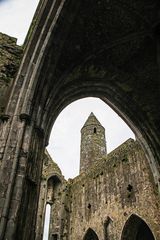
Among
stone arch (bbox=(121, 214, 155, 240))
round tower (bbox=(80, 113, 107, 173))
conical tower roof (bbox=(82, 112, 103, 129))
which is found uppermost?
conical tower roof (bbox=(82, 112, 103, 129))

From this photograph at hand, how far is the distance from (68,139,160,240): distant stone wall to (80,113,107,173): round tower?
2.23m

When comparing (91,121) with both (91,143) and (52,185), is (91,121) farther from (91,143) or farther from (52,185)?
(52,185)

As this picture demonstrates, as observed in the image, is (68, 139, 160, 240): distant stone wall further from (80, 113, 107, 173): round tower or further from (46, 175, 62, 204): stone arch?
→ (80, 113, 107, 173): round tower

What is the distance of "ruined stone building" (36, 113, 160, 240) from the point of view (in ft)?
32.5

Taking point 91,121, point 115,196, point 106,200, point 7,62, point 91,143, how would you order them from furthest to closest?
point 91,121 < point 91,143 < point 106,200 < point 115,196 < point 7,62

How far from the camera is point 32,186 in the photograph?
11.1 ft

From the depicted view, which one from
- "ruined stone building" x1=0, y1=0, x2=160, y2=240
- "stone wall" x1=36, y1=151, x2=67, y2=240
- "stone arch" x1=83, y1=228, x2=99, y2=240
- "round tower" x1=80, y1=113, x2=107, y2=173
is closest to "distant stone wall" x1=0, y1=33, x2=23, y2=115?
"ruined stone building" x1=0, y1=0, x2=160, y2=240

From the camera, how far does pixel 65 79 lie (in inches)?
218

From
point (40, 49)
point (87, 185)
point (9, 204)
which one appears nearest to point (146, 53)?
point (40, 49)

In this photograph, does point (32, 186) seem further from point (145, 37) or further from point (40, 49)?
point (145, 37)

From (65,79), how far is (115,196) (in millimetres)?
7095

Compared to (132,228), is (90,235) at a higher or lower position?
higher

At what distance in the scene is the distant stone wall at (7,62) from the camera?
4053mm

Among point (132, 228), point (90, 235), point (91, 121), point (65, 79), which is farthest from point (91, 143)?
point (65, 79)
